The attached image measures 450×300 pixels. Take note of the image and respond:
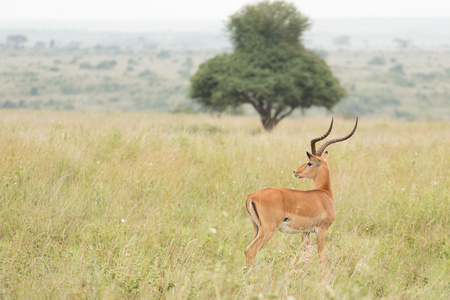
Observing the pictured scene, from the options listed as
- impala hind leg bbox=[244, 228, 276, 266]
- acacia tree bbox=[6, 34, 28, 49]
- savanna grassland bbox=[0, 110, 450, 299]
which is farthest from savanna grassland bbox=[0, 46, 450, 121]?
impala hind leg bbox=[244, 228, 276, 266]

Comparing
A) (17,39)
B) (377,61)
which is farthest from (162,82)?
(17,39)

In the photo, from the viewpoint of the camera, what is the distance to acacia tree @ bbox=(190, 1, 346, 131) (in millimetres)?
19500

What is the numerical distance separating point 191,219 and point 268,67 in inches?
572

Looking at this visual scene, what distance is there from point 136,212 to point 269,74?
46.6 ft

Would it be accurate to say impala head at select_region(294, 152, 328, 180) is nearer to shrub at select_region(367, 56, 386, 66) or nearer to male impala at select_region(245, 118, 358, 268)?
male impala at select_region(245, 118, 358, 268)

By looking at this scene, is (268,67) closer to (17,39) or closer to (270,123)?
(270,123)

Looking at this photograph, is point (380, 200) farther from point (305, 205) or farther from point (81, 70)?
point (81, 70)

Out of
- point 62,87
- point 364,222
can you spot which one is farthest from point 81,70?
point 364,222

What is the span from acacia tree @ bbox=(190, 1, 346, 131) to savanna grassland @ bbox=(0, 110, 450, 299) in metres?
9.58

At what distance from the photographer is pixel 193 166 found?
8117 mm

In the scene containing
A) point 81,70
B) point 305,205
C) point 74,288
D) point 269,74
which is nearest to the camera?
point 74,288

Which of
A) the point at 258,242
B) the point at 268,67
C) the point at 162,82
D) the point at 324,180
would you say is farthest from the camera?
the point at 162,82

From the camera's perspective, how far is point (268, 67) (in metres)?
20.2

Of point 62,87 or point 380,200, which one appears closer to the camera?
point 380,200
